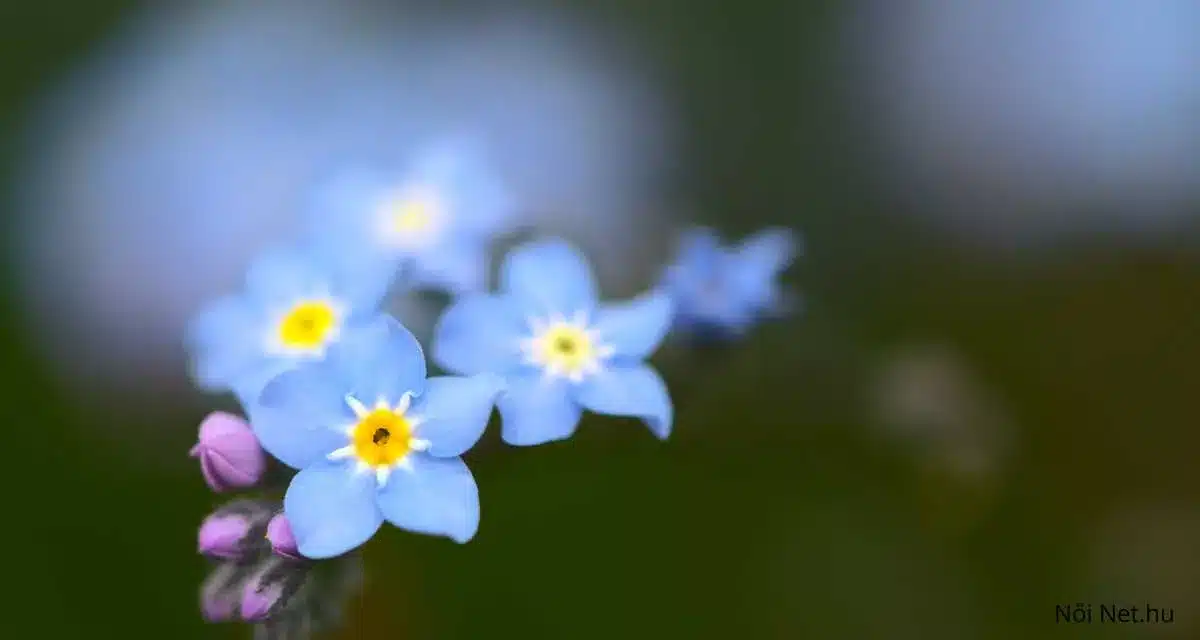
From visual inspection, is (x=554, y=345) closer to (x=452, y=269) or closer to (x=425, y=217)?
(x=452, y=269)

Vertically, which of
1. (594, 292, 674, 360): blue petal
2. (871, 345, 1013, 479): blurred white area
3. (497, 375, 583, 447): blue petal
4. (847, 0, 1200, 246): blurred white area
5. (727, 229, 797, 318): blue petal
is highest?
(847, 0, 1200, 246): blurred white area

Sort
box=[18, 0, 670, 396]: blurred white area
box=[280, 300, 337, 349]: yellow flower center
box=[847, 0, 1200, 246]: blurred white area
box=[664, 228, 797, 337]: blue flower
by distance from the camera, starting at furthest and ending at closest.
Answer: box=[847, 0, 1200, 246]: blurred white area, box=[18, 0, 670, 396]: blurred white area, box=[664, 228, 797, 337]: blue flower, box=[280, 300, 337, 349]: yellow flower center

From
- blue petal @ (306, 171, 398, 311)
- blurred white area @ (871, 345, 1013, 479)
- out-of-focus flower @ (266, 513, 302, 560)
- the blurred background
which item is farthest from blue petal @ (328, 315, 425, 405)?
blurred white area @ (871, 345, 1013, 479)

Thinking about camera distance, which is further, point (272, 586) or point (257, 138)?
point (257, 138)

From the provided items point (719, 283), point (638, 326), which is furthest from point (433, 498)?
point (719, 283)

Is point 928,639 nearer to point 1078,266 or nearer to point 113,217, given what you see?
point 1078,266

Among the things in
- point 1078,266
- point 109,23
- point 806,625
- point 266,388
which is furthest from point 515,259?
point 109,23

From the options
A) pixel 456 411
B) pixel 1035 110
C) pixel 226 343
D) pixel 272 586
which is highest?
pixel 1035 110

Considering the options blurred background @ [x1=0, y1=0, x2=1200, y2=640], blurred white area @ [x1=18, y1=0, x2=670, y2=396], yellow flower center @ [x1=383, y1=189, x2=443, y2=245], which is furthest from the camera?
blurred white area @ [x1=18, y1=0, x2=670, y2=396]

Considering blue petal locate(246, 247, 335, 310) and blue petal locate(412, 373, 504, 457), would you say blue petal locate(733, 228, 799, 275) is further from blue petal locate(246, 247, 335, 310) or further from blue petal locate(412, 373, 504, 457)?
blue petal locate(246, 247, 335, 310)
